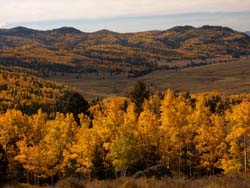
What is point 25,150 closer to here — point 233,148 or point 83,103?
point 83,103

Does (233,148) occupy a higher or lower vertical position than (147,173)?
lower

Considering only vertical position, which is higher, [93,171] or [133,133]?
[133,133]

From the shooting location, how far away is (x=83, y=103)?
248 ft

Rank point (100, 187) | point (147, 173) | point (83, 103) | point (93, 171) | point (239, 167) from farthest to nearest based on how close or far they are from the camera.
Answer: point (83, 103) → point (93, 171) → point (239, 167) → point (147, 173) → point (100, 187)

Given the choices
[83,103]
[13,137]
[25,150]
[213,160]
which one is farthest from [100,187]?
[83,103]

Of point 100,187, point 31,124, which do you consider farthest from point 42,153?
point 100,187

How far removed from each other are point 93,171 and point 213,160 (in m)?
17.8

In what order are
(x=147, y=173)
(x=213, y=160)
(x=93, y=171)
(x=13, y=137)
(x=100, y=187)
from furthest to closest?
1. (x=13, y=137)
2. (x=93, y=171)
3. (x=213, y=160)
4. (x=147, y=173)
5. (x=100, y=187)

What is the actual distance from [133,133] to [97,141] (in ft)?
17.5

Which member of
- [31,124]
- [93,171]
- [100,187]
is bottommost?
[93,171]

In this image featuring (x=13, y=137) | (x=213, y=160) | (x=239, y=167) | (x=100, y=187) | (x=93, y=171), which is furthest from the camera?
(x=13, y=137)

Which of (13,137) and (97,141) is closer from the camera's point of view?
(97,141)

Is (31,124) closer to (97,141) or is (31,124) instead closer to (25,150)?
(25,150)

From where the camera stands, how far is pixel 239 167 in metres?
49.4
